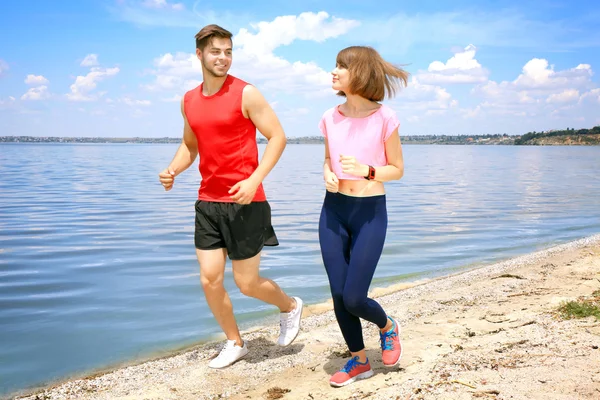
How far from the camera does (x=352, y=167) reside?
378 centimetres

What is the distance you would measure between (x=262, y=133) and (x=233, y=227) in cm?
72

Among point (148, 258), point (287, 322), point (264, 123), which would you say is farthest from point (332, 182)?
point (148, 258)

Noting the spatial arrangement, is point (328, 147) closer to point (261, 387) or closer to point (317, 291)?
point (261, 387)

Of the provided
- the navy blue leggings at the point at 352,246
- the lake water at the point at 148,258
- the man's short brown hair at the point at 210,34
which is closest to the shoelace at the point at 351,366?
the navy blue leggings at the point at 352,246

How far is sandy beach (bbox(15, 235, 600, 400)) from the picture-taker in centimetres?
378

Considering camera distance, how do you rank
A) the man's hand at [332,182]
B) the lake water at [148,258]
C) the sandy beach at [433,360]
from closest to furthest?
1. the sandy beach at [433,360]
2. the man's hand at [332,182]
3. the lake water at [148,258]

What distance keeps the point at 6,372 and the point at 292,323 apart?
2.85 meters

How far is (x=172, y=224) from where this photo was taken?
1536 centimetres

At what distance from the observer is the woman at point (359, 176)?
3.95m

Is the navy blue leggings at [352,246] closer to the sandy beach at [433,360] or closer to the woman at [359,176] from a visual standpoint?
the woman at [359,176]

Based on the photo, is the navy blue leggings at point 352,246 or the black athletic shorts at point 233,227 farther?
the black athletic shorts at point 233,227

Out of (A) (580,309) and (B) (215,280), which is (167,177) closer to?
(B) (215,280)

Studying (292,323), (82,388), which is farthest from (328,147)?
(82,388)

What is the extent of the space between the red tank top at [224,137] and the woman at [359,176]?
0.71 m
